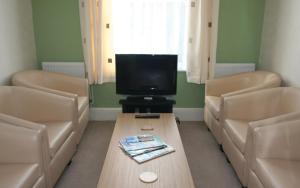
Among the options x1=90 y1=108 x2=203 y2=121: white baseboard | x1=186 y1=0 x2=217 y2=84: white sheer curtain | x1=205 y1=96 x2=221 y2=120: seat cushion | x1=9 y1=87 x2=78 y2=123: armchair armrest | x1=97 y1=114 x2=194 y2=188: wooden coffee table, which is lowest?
x1=90 y1=108 x2=203 y2=121: white baseboard

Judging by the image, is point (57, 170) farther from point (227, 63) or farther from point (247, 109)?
point (227, 63)

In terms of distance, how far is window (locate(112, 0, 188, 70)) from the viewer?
12.6 ft

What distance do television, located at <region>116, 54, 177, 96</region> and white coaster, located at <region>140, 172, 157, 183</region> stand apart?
183 centimetres

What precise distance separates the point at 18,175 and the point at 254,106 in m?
2.30

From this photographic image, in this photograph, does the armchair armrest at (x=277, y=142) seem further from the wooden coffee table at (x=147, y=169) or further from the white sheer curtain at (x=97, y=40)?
the white sheer curtain at (x=97, y=40)

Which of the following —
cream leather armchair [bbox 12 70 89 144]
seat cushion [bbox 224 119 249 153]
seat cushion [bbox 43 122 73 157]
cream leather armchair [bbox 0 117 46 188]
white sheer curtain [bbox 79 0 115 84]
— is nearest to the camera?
cream leather armchair [bbox 0 117 46 188]

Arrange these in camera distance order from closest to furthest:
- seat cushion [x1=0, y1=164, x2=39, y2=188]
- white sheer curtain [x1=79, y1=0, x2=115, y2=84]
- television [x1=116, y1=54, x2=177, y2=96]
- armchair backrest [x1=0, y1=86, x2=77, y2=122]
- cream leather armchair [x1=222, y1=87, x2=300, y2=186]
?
seat cushion [x1=0, y1=164, x2=39, y2=188] < cream leather armchair [x1=222, y1=87, x2=300, y2=186] < armchair backrest [x1=0, y1=86, x2=77, y2=122] < television [x1=116, y1=54, x2=177, y2=96] < white sheer curtain [x1=79, y1=0, x2=115, y2=84]

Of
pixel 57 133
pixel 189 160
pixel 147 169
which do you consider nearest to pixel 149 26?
pixel 189 160

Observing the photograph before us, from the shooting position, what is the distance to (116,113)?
4.20 meters

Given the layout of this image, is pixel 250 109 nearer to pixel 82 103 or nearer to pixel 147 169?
pixel 147 169

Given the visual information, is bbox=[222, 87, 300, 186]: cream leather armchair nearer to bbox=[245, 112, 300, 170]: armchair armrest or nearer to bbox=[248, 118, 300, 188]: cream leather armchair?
bbox=[245, 112, 300, 170]: armchair armrest

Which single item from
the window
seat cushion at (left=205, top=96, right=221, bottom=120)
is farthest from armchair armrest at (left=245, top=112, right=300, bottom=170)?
the window

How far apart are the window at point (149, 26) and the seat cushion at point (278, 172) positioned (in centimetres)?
222

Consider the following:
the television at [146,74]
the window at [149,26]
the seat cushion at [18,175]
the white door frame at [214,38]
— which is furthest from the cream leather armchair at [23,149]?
the white door frame at [214,38]
